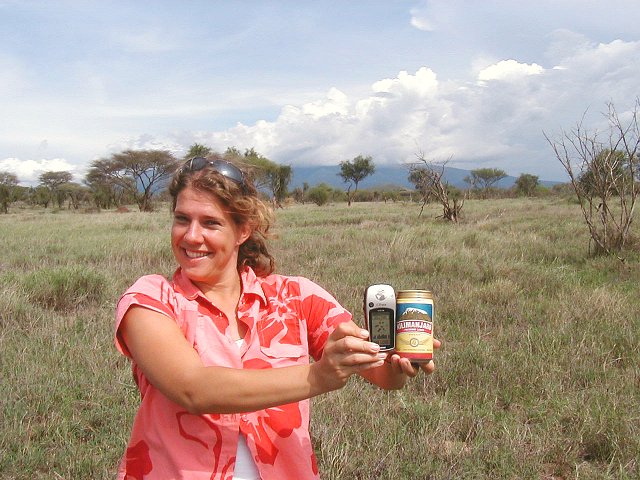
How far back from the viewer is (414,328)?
1.58 metres

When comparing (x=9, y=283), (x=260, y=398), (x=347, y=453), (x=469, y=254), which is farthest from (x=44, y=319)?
(x=469, y=254)

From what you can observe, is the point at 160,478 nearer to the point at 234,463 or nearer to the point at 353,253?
the point at 234,463

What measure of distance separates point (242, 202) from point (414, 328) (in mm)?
749

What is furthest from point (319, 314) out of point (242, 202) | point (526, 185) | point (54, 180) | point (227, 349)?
point (54, 180)

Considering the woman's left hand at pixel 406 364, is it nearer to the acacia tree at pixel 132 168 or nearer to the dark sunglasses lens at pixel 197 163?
the dark sunglasses lens at pixel 197 163

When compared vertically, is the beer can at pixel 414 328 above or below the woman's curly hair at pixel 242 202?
below

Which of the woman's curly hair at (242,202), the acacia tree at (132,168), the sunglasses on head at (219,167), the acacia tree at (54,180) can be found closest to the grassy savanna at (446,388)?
the woman's curly hair at (242,202)

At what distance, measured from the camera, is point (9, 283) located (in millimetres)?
6492

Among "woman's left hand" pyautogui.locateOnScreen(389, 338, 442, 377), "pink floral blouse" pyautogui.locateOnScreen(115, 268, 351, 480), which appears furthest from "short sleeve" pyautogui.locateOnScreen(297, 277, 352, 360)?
"woman's left hand" pyautogui.locateOnScreen(389, 338, 442, 377)

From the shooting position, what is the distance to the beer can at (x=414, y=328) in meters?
1.58

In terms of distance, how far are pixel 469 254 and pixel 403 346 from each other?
7621 millimetres

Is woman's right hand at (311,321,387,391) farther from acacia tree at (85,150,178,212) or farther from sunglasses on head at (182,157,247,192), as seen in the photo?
acacia tree at (85,150,178,212)

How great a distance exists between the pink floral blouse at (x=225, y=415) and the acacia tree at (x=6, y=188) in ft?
146

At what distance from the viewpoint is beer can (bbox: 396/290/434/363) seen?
5.19ft
